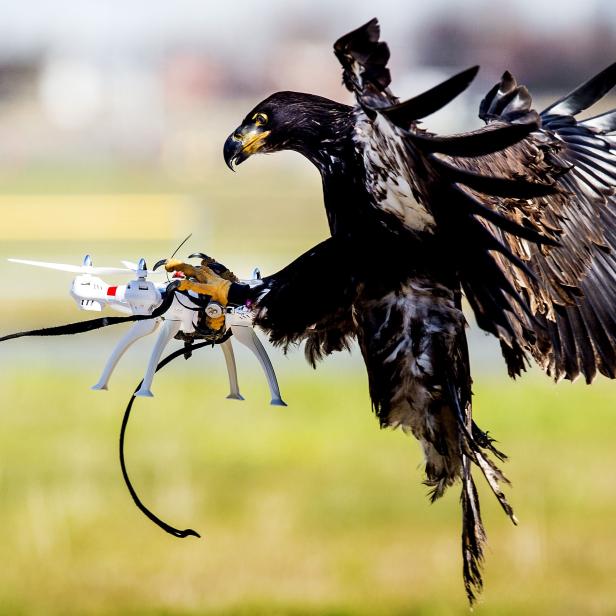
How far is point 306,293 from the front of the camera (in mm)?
3773

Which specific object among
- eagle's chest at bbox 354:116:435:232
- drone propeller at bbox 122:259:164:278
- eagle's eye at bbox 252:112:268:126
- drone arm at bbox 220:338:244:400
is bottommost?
drone arm at bbox 220:338:244:400

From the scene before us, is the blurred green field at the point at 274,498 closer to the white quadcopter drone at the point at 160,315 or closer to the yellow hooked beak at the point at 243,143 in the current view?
the white quadcopter drone at the point at 160,315

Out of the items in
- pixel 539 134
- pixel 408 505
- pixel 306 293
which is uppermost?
pixel 539 134

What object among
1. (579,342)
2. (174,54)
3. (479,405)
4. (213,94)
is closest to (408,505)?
(479,405)

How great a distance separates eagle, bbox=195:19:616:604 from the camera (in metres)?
3.39

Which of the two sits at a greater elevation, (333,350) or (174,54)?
(174,54)

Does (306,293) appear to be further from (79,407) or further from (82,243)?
(82,243)

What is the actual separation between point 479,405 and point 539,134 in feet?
18.0

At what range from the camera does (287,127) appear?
12.5 feet

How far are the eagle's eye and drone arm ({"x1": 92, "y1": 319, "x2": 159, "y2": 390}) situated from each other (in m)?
0.52

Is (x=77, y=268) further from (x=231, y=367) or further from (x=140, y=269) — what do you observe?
(x=231, y=367)

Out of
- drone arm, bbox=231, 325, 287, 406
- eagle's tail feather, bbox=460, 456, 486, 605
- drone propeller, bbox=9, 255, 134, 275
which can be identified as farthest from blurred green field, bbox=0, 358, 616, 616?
drone propeller, bbox=9, 255, 134, 275

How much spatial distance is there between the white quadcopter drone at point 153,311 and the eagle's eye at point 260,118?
0.40 metres

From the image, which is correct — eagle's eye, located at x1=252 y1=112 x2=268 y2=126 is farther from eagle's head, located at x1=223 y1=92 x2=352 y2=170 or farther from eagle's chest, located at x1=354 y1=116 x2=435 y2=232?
eagle's chest, located at x1=354 y1=116 x2=435 y2=232
